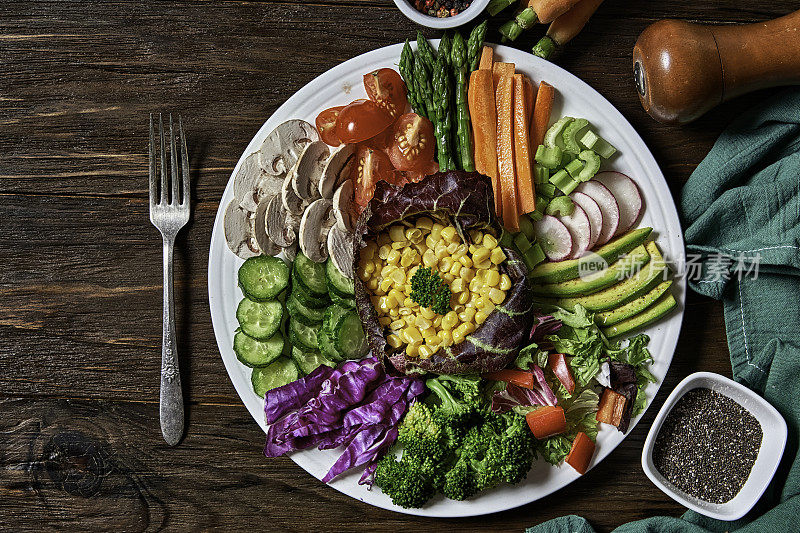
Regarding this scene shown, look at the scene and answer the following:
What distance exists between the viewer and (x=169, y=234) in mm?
3258

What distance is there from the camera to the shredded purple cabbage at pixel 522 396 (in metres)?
3.05

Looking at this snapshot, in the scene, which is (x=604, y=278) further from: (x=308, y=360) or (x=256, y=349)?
(x=256, y=349)

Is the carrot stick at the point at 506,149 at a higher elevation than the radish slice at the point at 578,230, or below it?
higher

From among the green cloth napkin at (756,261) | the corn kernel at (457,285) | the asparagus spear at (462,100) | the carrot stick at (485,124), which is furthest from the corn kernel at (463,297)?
the green cloth napkin at (756,261)

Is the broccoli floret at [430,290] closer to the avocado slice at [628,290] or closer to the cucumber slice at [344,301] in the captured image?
the cucumber slice at [344,301]

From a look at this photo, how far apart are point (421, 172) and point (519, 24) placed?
89 cm

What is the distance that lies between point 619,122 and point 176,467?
9.65ft

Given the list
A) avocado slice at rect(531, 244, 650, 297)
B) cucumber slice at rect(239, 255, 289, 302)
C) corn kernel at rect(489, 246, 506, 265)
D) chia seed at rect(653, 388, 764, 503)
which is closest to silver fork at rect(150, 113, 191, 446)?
cucumber slice at rect(239, 255, 289, 302)

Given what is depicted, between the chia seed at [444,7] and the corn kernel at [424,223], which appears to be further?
the chia seed at [444,7]

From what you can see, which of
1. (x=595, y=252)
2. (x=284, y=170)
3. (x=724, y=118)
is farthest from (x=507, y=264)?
(x=724, y=118)

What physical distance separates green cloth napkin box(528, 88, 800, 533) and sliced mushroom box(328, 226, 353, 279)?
1.65 m

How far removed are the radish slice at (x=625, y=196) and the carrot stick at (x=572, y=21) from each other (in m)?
0.73

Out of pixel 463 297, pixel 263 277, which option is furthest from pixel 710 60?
pixel 263 277

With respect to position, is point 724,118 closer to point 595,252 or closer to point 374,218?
point 595,252
